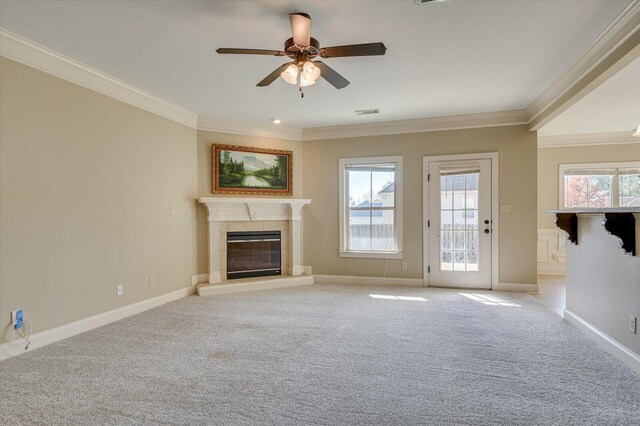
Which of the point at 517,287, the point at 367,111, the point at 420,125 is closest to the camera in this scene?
the point at 367,111

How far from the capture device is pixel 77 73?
10.4 ft

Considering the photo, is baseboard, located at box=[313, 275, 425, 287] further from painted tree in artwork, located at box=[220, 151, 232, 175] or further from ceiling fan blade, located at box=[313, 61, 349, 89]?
ceiling fan blade, located at box=[313, 61, 349, 89]

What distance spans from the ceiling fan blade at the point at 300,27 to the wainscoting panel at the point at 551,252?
5979mm

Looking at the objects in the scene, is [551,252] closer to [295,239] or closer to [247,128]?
[295,239]

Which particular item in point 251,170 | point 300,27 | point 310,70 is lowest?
point 251,170

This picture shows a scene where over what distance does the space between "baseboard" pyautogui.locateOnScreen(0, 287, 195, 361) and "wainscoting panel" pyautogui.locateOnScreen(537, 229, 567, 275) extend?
21.2 feet

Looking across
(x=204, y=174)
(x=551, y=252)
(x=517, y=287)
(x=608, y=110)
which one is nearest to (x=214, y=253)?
(x=204, y=174)

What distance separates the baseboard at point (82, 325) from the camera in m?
2.66

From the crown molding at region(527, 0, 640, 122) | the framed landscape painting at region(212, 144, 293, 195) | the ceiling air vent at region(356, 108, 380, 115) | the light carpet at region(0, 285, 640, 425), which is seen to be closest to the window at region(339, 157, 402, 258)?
the ceiling air vent at region(356, 108, 380, 115)

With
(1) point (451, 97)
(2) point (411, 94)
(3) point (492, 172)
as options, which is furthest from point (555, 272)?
(2) point (411, 94)

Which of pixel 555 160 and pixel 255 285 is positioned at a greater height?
pixel 555 160

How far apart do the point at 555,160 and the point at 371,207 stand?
12.3 ft

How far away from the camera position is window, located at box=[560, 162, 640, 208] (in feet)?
19.2

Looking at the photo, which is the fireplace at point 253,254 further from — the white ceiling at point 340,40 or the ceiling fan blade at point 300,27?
the ceiling fan blade at point 300,27
